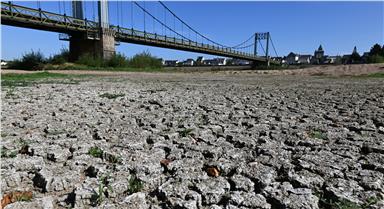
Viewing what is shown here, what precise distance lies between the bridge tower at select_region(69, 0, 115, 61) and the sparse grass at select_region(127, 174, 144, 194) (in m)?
31.1

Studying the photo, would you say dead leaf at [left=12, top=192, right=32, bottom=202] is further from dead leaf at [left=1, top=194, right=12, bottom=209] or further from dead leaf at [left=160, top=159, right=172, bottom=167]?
dead leaf at [left=160, top=159, right=172, bottom=167]

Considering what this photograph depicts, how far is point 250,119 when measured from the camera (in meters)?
3.40

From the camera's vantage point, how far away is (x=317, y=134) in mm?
2648

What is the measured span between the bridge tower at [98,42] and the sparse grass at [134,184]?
102 ft

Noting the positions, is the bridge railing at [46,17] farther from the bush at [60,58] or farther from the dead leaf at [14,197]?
the dead leaf at [14,197]

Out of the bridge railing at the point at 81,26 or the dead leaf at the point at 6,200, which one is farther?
the bridge railing at the point at 81,26

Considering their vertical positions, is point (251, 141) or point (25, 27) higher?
point (25, 27)

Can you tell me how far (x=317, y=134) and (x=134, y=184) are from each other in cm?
172

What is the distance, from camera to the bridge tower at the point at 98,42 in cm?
3112

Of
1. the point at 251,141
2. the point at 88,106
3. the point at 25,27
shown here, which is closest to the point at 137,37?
the point at 25,27

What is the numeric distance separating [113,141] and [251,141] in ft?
3.49

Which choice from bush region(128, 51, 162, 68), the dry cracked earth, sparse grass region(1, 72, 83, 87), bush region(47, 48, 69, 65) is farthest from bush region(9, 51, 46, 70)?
the dry cracked earth

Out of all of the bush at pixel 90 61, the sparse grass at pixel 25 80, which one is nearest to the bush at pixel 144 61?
the bush at pixel 90 61

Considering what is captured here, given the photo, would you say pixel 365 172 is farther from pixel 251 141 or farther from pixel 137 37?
pixel 137 37
